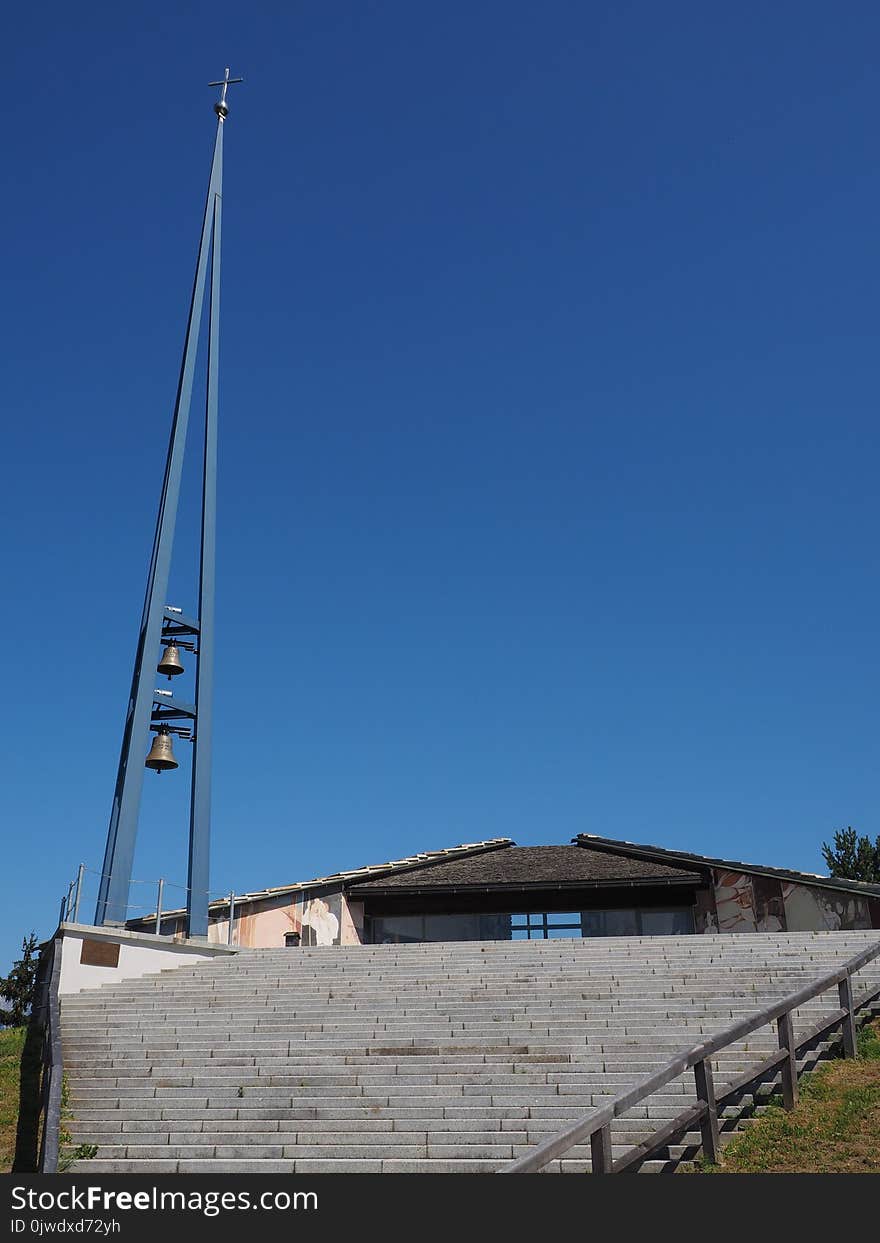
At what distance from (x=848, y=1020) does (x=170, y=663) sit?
14.5 metres

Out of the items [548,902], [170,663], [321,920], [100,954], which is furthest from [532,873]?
[100,954]

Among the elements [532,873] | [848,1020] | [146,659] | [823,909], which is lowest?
[848,1020]

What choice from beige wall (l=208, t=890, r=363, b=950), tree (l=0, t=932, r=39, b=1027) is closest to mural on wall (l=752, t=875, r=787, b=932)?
beige wall (l=208, t=890, r=363, b=950)

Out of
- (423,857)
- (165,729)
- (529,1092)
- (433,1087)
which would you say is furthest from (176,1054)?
(423,857)

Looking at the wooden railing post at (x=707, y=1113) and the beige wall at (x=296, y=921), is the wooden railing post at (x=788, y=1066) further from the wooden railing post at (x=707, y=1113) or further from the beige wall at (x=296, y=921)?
the beige wall at (x=296, y=921)

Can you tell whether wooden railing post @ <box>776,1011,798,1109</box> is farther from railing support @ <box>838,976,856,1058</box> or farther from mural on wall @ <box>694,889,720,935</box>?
mural on wall @ <box>694,889,720,935</box>

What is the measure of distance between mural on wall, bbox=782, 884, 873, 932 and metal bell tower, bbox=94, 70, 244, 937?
1328 cm

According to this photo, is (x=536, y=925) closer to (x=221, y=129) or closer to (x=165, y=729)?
(x=165, y=729)

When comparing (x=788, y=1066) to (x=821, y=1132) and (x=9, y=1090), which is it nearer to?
(x=821, y=1132)

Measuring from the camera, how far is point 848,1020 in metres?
10.5

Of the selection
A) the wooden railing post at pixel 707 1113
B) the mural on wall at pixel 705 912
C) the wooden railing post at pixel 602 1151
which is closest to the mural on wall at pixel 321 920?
the mural on wall at pixel 705 912

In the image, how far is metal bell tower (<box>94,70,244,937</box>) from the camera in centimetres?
1878

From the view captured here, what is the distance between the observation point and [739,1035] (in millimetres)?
8953
